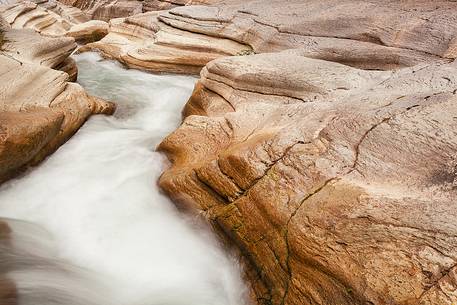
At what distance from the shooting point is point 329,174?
3637 mm

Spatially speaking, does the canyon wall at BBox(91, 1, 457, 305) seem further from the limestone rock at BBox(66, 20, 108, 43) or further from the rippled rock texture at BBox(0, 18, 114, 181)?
the limestone rock at BBox(66, 20, 108, 43)

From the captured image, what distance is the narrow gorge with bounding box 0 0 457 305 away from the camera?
3059mm

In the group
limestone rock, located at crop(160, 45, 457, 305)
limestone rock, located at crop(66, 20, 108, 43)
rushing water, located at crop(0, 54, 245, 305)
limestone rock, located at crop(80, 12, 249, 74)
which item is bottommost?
limestone rock, located at crop(66, 20, 108, 43)

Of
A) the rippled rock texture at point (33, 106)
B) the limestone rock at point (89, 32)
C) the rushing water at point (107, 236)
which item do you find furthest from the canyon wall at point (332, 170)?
the limestone rock at point (89, 32)

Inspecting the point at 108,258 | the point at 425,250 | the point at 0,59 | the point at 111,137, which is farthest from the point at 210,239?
the point at 0,59

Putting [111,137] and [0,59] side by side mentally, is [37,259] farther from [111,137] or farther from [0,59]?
[0,59]

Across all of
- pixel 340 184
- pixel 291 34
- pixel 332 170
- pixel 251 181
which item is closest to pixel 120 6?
pixel 291 34

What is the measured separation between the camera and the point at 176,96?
9.18 m

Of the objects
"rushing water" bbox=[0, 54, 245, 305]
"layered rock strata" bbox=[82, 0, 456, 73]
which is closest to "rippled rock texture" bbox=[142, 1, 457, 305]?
"rushing water" bbox=[0, 54, 245, 305]

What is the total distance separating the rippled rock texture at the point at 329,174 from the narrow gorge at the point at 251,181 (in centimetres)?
2

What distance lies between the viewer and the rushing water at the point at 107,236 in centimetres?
373

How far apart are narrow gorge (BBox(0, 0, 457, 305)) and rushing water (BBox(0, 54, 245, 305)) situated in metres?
0.02

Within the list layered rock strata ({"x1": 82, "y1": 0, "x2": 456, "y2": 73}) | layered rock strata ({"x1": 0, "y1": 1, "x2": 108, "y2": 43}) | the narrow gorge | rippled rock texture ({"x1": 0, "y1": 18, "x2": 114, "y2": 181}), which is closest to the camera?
the narrow gorge

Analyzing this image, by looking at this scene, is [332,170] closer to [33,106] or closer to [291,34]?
[33,106]
